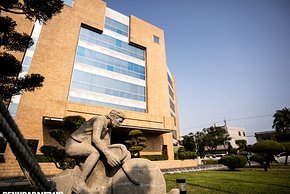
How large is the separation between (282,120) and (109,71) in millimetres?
37803

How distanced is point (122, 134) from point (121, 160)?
59.8ft

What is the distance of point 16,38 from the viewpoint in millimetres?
6977

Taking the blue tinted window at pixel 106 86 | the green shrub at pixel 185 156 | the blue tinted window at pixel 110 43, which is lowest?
the green shrub at pixel 185 156

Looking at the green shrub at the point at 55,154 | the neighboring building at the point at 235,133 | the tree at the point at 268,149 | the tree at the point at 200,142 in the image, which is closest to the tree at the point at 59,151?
the green shrub at the point at 55,154

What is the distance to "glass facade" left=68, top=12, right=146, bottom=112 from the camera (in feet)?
59.9

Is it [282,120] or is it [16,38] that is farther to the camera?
[282,120]

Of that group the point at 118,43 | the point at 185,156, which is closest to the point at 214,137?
the point at 185,156

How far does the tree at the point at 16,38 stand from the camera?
6289 mm

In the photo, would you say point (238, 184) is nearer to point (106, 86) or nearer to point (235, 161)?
point (235, 161)

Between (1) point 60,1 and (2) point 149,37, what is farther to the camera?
(2) point 149,37

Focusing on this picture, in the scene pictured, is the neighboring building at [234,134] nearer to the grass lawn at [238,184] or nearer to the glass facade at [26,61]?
the grass lawn at [238,184]

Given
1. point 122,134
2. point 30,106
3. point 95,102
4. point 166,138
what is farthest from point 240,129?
point 30,106

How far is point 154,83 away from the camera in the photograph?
23.7 meters

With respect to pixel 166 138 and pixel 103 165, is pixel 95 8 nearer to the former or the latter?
pixel 166 138
